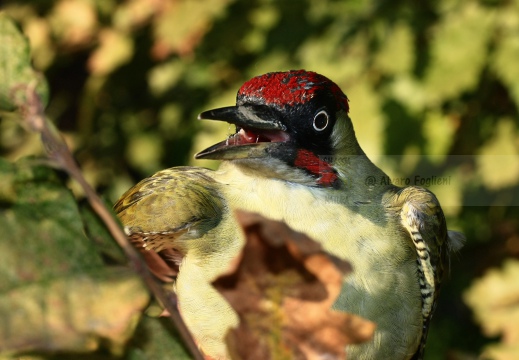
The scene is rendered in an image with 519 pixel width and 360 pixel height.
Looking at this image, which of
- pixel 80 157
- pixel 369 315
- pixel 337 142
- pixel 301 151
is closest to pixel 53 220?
pixel 369 315

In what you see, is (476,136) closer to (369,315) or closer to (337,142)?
(337,142)

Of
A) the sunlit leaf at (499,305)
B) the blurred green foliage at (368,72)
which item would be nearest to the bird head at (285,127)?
the blurred green foliage at (368,72)

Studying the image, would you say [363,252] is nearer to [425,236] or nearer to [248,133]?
[425,236]

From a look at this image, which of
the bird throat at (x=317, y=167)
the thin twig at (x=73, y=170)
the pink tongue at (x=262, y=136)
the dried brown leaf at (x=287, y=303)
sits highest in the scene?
the thin twig at (x=73, y=170)

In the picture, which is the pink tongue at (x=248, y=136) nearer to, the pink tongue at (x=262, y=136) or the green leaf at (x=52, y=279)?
the pink tongue at (x=262, y=136)

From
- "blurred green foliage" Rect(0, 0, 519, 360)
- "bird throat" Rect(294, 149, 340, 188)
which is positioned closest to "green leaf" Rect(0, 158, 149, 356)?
"bird throat" Rect(294, 149, 340, 188)

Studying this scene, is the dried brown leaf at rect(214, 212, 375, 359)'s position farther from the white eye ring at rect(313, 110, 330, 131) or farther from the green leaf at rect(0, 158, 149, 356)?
the white eye ring at rect(313, 110, 330, 131)
